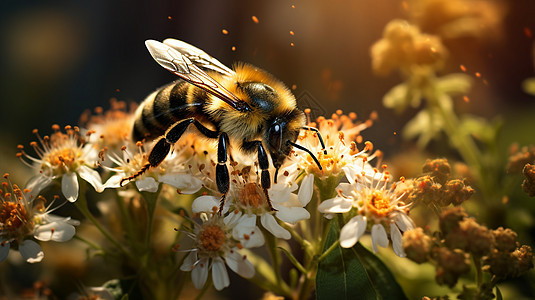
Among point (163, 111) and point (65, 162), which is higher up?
point (163, 111)

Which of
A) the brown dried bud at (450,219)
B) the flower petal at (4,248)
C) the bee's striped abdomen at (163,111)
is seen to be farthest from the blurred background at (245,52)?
the brown dried bud at (450,219)

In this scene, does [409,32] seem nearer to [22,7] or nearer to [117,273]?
[117,273]

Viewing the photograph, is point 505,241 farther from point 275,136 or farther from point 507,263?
point 275,136

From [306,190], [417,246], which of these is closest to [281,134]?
[306,190]

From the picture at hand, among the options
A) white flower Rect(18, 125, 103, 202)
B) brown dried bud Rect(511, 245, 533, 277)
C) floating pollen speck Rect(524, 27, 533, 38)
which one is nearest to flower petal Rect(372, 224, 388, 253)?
brown dried bud Rect(511, 245, 533, 277)

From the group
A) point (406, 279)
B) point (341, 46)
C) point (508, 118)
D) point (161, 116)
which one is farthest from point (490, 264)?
point (508, 118)

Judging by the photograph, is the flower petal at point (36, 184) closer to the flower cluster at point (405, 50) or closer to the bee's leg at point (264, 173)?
the bee's leg at point (264, 173)

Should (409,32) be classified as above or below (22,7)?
above
